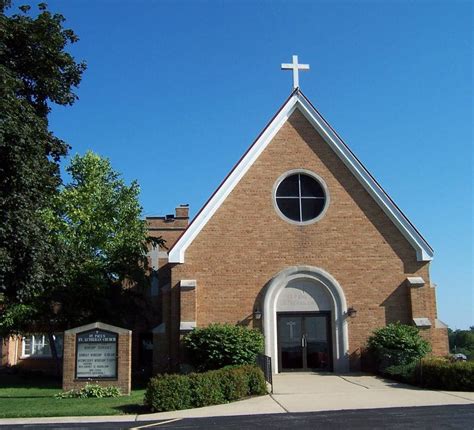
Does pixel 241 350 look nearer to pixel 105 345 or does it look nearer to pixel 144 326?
pixel 105 345

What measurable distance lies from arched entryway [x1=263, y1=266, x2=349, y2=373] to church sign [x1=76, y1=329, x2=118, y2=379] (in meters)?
6.23

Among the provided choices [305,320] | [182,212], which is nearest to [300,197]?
[305,320]

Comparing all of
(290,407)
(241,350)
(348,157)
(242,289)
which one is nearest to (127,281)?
(242,289)

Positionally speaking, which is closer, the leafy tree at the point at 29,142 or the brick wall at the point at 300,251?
the leafy tree at the point at 29,142

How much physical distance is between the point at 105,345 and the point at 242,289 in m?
6.09

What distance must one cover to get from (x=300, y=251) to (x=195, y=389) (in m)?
9.27

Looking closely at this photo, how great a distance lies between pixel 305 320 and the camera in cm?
2231

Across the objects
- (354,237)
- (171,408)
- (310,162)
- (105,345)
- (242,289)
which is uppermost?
(310,162)

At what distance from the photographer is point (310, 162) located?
2336 centimetres

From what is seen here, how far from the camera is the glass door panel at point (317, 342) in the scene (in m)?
22.1

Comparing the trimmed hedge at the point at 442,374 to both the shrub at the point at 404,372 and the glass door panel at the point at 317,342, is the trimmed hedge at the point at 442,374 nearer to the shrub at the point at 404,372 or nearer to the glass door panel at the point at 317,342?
the shrub at the point at 404,372

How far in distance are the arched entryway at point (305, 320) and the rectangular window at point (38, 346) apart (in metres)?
15.8

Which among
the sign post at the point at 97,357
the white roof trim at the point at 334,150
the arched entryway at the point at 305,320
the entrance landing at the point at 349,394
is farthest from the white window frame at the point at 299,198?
the sign post at the point at 97,357

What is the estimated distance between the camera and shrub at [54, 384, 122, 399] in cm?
1681
